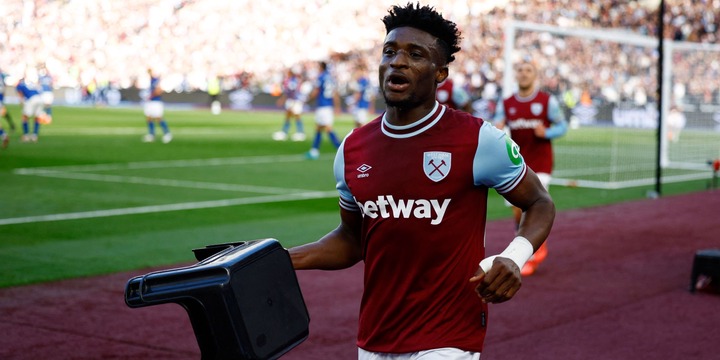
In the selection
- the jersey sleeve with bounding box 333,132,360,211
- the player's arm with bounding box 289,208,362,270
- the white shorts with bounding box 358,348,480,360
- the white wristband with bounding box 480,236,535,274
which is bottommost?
the white shorts with bounding box 358,348,480,360

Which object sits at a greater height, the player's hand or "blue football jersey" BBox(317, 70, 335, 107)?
the player's hand

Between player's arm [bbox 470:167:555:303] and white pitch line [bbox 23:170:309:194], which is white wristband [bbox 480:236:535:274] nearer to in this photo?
player's arm [bbox 470:167:555:303]

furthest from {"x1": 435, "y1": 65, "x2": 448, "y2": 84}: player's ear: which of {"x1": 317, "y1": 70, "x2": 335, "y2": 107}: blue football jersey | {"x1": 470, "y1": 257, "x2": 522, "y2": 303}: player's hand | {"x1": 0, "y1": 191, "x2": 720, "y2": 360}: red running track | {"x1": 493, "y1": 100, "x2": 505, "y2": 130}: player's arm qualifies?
{"x1": 317, "y1": 70, "x2": 335, "y2": 107}: blue football jersey

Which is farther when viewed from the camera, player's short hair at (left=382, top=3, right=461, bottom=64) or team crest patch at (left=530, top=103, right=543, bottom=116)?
team crest patch at (left=530, top=103, right=543, bottom=116)

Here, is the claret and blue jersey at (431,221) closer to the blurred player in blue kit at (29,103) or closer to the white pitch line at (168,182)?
the white pitch line at (168,182)

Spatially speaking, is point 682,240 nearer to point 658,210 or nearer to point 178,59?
point 658,210

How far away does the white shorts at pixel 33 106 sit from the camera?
1178 inches

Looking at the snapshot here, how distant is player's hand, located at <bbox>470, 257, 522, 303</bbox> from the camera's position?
11.3ft

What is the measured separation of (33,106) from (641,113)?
697 inches

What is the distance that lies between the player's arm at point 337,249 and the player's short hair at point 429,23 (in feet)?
2.59

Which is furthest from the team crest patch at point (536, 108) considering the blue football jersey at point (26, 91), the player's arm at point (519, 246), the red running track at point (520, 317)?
the blue football jersey at point (26, 91)

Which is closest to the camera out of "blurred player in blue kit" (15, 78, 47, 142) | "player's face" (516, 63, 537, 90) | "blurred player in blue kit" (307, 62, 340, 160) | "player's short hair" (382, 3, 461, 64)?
"player's short hair" (382, 3, 461, 64)

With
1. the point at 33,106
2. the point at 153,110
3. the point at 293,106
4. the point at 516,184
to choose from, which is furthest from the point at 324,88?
the point at 516,184

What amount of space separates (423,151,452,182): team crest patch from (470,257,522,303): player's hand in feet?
1.56
